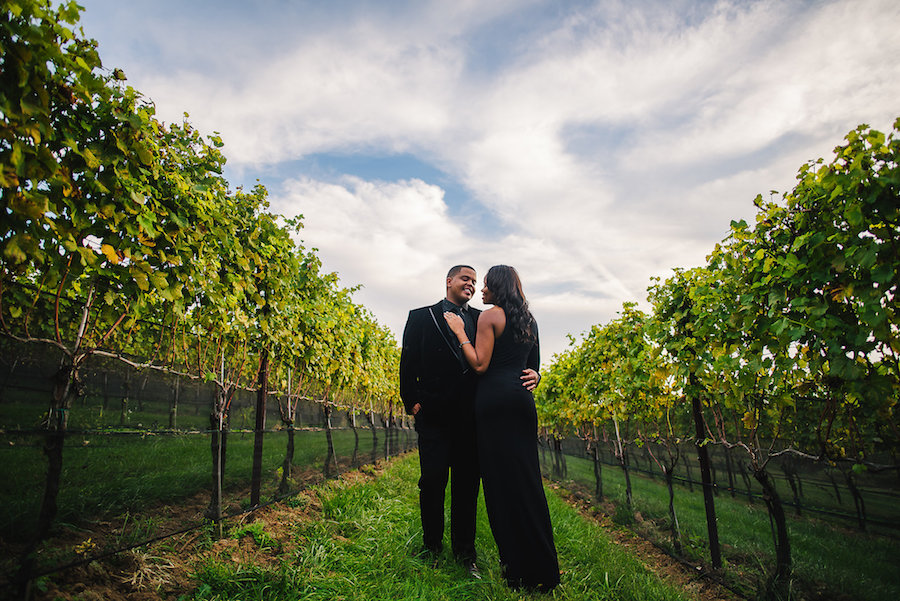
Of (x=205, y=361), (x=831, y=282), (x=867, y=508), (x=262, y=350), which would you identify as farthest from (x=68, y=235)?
(x=867, y=508)

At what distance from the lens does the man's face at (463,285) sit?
3166 mm

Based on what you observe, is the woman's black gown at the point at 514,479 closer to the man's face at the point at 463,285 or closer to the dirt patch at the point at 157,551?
the man's face at the point at 463,285

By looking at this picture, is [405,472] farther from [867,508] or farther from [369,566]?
[867,508]

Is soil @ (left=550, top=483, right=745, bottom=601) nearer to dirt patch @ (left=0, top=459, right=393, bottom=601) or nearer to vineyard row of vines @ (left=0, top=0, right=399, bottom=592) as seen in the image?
dirt patch @ (left=0, top=459, right=393, bottom=601)

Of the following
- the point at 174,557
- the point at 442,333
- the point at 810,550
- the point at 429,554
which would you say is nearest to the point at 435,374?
the point at 442,333

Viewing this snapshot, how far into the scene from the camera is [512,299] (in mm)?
2883

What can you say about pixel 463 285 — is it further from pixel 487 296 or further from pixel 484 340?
pixel 484 340

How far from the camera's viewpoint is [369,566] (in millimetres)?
2914

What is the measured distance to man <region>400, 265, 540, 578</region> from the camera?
2982 mm

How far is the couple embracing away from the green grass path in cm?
23

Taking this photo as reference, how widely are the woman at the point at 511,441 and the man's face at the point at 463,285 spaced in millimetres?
256

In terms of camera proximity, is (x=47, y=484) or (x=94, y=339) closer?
(x=47, y=484)

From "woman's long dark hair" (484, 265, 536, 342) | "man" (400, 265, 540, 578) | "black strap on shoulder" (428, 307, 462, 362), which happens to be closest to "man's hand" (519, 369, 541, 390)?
"man" (400, 265, 540, 578)

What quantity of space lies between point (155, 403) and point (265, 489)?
9050mm
